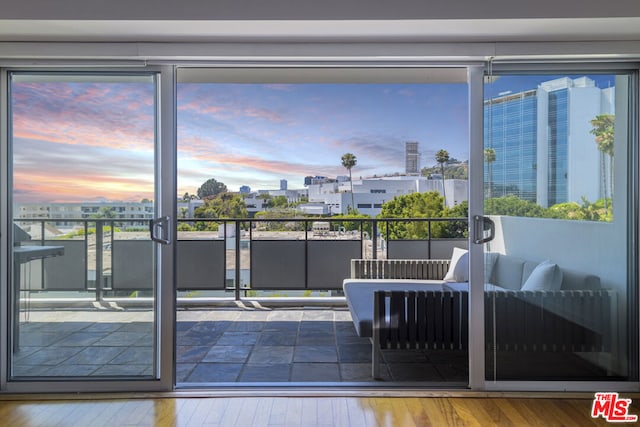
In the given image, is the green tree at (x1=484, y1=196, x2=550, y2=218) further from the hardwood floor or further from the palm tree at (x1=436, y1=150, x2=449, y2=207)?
the palm tree at (x1=436, y1=150, x2=449, y2=207)

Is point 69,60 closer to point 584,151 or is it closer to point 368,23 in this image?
point 368,23

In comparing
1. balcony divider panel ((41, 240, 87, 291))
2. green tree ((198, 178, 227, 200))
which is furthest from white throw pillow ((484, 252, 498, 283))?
green tree ((198, 178, 227, 200))

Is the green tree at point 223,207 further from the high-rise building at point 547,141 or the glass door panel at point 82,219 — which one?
the high-rise building at point 547,141

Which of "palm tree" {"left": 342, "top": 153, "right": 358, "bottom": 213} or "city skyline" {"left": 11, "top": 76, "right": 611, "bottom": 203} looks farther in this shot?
"palm tree" {"left": 342, "top": 153, "right": 358, "bottom": 213}

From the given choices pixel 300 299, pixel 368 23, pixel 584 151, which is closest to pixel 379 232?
pixel 300 299

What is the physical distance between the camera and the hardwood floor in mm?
2316

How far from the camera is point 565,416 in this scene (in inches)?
93.9

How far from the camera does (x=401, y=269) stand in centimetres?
476

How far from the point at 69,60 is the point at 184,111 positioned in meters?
3.69

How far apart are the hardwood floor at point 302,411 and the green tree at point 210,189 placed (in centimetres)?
417

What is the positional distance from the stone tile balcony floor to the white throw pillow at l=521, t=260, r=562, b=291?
0.81 meters

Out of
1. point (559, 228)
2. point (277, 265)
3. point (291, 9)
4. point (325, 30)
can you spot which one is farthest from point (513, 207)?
point (277, 265)

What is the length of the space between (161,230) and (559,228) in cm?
239

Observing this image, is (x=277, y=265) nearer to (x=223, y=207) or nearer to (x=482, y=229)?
(x=223, y=207)
